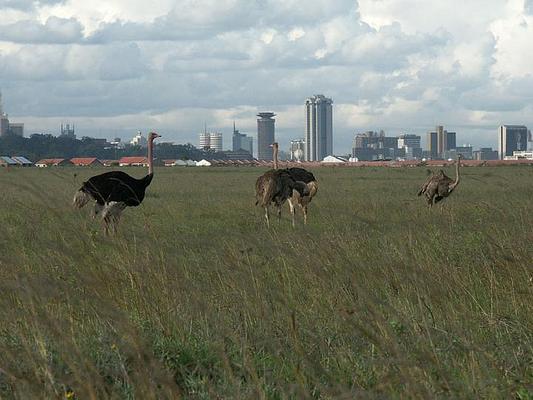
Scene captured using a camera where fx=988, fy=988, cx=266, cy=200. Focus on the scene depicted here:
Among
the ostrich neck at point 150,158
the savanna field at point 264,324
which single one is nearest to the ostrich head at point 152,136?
the ostrich neck at point 150,158

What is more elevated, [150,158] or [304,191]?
[150,158]

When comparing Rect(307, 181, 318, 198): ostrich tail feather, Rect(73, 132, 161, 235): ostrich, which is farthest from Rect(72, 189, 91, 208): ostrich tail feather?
Rect(307, 181, 318, 198): ostrich tail feather

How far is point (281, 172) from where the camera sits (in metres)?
17.1

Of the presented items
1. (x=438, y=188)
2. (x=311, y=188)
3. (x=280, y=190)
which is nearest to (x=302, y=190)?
(x=280, y=190)

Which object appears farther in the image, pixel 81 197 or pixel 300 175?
pixel 300 175

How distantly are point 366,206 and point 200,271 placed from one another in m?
12.1

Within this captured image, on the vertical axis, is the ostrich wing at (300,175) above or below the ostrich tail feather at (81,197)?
above

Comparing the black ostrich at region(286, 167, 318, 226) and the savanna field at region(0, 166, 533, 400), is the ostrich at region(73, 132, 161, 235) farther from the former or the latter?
the savanna field at region(0, 166, 533, 400)

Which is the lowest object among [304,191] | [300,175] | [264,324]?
[264,324]

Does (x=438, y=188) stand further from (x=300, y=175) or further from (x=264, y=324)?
(x=264, y=324)

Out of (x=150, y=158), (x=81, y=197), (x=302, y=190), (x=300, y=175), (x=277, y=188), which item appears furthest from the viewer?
(x=300, y=175)

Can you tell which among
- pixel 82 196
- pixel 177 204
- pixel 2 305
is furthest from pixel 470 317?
pixel 177 204

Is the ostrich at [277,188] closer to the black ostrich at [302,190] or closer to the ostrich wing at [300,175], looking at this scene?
the black ostrich at [302,190]

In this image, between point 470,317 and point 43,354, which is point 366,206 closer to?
point 470,317
